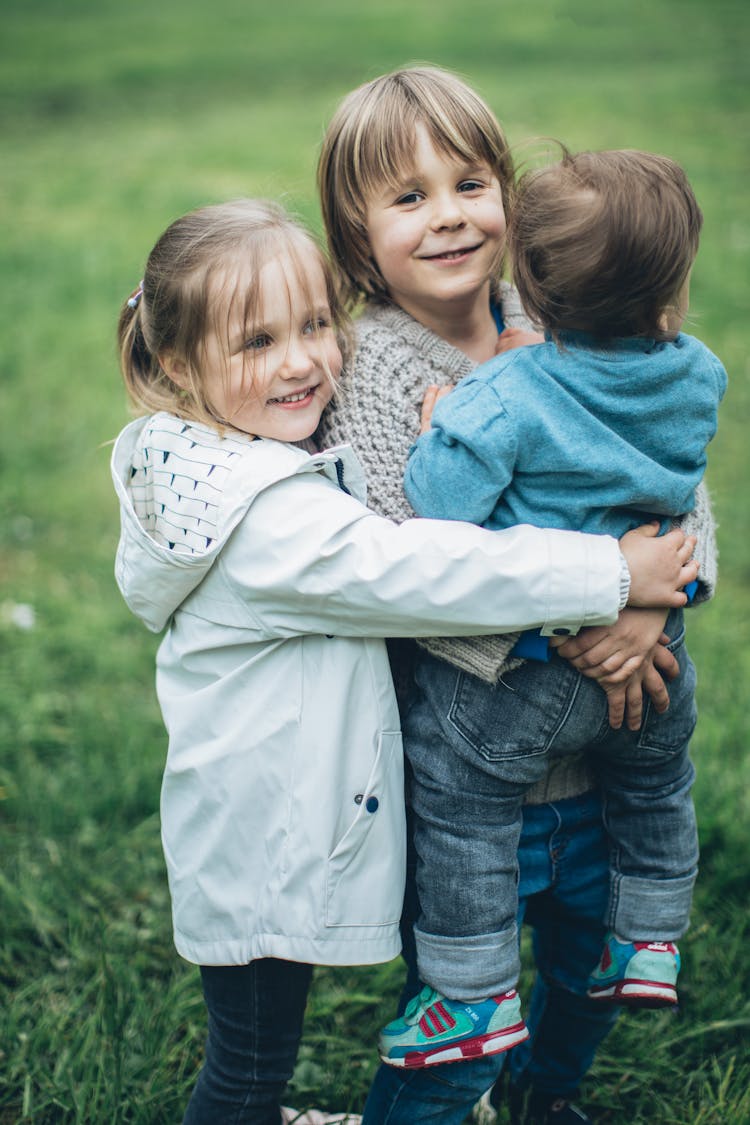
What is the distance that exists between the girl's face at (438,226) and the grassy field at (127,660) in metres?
0.14

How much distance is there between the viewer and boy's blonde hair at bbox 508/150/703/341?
62.8 inches

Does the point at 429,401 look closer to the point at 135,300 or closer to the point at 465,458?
the point at 465,458

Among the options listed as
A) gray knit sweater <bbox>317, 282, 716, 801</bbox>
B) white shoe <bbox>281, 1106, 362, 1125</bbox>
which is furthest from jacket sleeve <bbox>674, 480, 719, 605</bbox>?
white shoe <bbox>281, 1106, 362, 1125</bbox>

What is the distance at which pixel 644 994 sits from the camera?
6.24 feet

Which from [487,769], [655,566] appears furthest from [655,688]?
[487,769]

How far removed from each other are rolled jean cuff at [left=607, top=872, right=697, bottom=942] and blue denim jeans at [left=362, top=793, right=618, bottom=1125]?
0.09 metres

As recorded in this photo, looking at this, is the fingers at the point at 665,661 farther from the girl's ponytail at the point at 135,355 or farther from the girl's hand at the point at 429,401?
the girl's ponytail at the point at 135,355

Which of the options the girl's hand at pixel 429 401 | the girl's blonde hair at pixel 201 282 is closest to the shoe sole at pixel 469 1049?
the girl's hand at pixel 429 401

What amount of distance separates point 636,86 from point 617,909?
40.7 feet

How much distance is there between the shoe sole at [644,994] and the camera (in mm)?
1902

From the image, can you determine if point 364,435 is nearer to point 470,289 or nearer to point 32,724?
point 470,289

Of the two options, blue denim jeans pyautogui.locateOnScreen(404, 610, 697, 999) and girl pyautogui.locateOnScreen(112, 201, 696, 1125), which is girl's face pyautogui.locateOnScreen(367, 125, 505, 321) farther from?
blue denim jeans pyautogui.locateOnScreen(404, 610, 697, 999)

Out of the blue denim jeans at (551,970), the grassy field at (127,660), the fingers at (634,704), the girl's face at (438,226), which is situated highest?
the girl's face at (438,226)

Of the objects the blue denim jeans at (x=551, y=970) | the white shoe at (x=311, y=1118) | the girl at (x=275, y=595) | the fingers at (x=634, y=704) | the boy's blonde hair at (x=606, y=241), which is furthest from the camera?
the white shoe at (x=311, y=1118)
